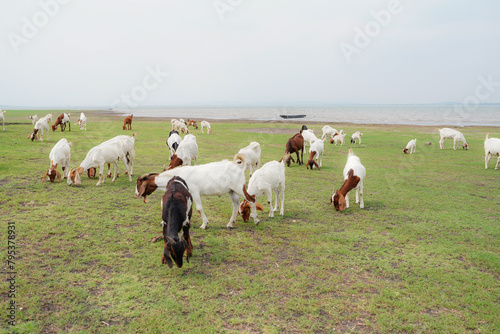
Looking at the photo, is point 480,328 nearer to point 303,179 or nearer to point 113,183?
point 303,179

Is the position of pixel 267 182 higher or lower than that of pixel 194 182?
lower

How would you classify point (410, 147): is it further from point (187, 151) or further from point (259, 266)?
point (259, 266)

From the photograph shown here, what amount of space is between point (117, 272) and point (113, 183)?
7.02 meters

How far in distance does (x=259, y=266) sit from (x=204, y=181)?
260cm

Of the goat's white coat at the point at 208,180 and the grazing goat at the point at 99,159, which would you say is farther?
the grazing goat at the point at 99,159

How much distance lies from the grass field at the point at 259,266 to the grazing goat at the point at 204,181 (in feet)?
3.13

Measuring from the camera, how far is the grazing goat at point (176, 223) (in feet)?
18.2

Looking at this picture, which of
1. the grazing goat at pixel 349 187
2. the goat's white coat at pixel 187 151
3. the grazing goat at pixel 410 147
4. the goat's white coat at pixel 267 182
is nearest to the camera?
the goat's white coat at pixel 267 182

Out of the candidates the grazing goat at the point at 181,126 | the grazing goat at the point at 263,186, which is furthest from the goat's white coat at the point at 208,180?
the grazing goat at the point at 181,126

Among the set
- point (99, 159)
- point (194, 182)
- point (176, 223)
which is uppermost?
point (99, 159)

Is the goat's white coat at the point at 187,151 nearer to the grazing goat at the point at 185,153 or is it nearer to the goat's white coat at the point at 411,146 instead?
the grazing goat at the point at 185,153

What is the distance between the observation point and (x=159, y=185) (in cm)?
738

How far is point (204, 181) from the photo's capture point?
25.0ft

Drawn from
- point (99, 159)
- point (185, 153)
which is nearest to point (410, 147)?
point (185, 153)
